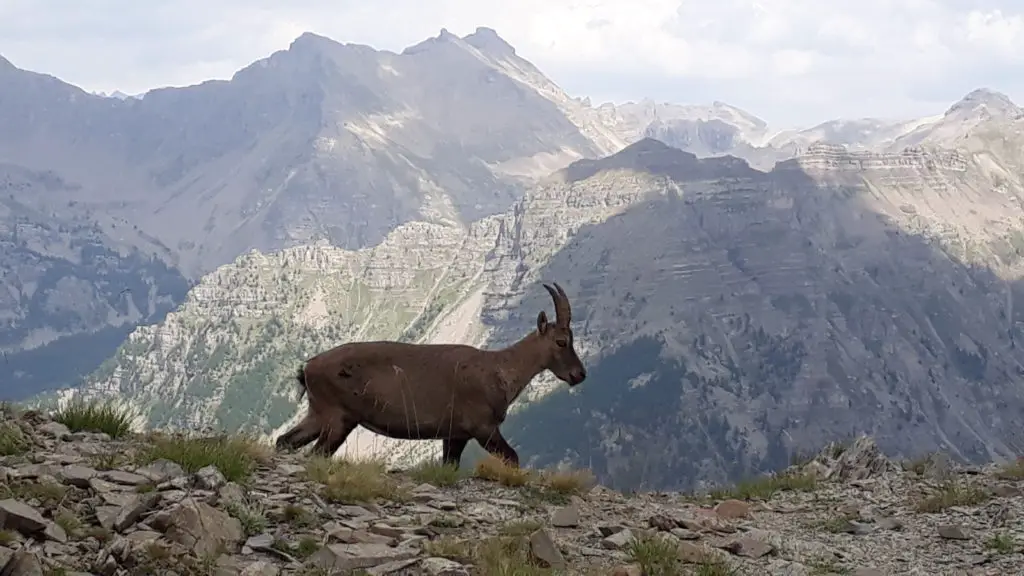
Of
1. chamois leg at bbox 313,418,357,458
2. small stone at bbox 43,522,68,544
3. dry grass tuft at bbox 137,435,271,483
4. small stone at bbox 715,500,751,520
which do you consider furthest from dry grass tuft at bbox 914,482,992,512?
small stone at bbox 43,522,68,544

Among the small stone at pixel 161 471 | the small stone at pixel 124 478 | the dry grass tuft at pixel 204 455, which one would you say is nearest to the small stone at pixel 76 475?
the small stone at pixel 124 478

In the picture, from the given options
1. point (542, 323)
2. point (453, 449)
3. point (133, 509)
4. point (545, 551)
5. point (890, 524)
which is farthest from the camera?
point (542, 323)

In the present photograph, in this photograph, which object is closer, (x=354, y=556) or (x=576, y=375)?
(x=354, y=556)

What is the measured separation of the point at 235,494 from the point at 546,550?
9.54 ft

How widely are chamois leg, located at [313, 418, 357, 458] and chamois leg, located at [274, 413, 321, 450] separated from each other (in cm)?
11

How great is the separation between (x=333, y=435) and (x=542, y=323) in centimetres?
481

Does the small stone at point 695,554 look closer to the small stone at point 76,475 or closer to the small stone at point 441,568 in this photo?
the small stone at point 441,568

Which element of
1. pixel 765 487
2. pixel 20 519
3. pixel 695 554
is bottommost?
pixel 765 487

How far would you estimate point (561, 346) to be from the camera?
1811 cm

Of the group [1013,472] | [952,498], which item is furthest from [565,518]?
[1013,472]

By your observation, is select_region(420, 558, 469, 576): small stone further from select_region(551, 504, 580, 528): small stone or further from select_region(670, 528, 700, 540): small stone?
select_region(670, 528, 700, 540): small stone

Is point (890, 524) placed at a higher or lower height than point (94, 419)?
lower

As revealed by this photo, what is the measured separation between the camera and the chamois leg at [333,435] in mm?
14352

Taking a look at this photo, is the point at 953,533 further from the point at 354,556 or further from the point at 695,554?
the point at 354,556
